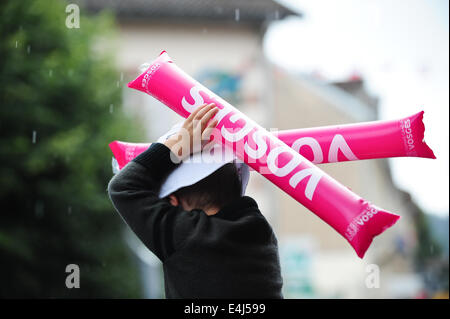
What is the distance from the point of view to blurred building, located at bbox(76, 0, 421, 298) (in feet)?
39.5

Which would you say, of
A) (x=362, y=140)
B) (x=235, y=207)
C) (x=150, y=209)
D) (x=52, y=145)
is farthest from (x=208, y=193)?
(x=52, y=145)

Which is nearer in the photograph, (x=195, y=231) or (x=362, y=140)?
(x=195, y=231)

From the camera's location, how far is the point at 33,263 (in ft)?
25.0

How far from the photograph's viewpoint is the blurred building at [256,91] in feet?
39.5

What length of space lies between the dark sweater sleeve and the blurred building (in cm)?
872

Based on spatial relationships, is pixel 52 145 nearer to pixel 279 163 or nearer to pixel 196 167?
pixel 196 167

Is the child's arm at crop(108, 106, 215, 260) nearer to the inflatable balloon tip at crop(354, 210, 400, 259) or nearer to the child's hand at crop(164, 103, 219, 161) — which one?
the child's hand at crop(164, 103, 219, 161)

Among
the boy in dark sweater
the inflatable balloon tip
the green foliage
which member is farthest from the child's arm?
the green foliage

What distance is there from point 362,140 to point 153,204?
27.1 inches

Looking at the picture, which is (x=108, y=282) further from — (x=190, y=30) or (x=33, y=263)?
(x=190, y=30)

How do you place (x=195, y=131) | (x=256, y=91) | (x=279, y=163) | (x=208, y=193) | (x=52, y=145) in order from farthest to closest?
(x=256, y=91)
(x=52, y=145)
(x=208, y=193)
(x=195, y=131)
(x=279, y=163)

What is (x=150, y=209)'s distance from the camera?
165 cm

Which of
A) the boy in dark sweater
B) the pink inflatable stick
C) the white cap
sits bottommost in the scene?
the boy in dark sweater
